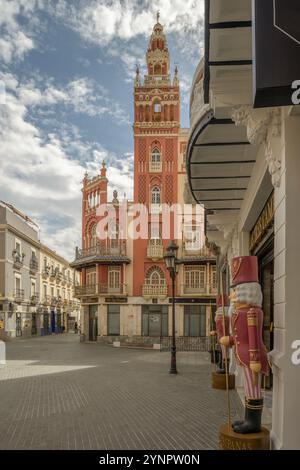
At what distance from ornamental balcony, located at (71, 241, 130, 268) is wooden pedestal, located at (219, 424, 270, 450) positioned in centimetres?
A: 2706

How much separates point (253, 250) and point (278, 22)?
22.9ft

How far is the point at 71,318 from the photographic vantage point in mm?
66188

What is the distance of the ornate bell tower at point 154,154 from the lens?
3275 cm

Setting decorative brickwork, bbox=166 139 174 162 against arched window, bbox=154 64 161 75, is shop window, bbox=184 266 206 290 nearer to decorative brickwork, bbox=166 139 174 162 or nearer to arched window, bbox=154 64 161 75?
decorative brickwork, bbox=166 139 174 162

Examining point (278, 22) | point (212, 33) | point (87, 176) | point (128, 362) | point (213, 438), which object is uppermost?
point (87, 176)

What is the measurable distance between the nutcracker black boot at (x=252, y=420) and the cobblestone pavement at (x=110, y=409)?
1.14 m

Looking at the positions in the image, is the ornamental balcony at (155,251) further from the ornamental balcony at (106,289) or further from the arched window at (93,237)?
the arched window at (93,237)

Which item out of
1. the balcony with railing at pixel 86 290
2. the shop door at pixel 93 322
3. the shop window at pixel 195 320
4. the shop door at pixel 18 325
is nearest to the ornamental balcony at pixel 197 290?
the shop window at pixel 195 320

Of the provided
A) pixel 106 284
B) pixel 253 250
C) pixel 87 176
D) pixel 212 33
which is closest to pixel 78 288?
pixel 106 284

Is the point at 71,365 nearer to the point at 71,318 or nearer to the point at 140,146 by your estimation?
the point at 140,146

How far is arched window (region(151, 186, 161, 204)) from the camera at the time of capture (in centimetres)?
3291

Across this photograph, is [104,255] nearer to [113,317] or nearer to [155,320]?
[113,317]

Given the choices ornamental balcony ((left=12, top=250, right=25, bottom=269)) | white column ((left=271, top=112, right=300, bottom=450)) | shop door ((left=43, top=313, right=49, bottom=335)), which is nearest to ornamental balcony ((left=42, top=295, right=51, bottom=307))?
shop door ((left=43, top=313, right=49, bottom=335))

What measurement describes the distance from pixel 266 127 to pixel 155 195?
27.5 meters
